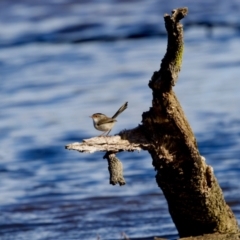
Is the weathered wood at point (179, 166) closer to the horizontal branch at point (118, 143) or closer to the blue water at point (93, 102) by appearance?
the horizontal branch at point (118, 143)

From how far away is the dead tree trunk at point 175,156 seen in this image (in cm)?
574

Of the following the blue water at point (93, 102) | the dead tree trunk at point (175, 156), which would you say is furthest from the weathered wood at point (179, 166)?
the blue water at point (93, 102)

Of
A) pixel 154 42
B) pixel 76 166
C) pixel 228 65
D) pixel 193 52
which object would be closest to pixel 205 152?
pixel 76 166

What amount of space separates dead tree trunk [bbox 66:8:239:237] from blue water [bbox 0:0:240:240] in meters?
2.32

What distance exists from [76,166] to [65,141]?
130 cm

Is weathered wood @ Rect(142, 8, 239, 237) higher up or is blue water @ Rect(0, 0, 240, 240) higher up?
blue water @ Rect(0, 0, 240, 240)

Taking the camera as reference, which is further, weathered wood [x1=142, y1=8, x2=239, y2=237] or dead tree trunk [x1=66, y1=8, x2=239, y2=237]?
weathered wood [x1=142, y1=8, x2=239, y2=237]

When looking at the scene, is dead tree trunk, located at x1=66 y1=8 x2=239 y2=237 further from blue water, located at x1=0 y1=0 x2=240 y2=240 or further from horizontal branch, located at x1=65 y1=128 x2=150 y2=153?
blue water, located at x1=0 y1=0 x2=240 y2=240

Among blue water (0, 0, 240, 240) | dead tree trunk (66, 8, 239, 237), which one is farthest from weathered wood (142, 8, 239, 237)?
blue water (0, 0, 240, 240)

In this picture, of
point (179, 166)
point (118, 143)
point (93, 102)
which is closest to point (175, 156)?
point (179, 166)

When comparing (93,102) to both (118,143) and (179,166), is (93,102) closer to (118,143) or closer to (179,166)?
(179,166)

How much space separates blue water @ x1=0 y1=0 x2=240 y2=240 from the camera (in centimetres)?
991

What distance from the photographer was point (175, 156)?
19.8 ft

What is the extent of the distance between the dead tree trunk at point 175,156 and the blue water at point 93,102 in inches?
91.4
